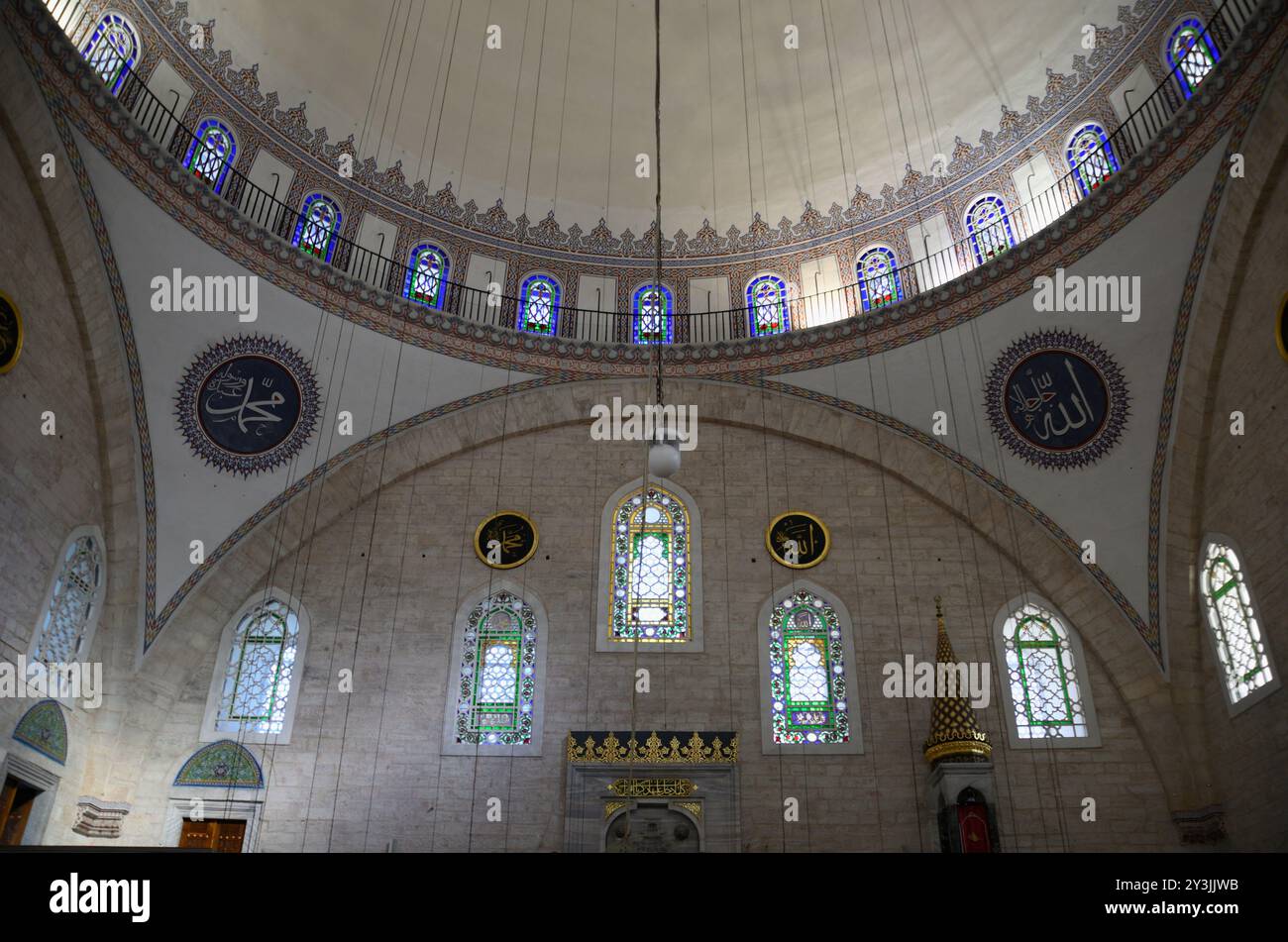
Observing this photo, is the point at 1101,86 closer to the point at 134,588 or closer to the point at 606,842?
the point at 606,842

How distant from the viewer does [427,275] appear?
9.84m

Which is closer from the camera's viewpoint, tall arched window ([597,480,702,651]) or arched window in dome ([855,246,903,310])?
tall arched window ([597,480,702,651])

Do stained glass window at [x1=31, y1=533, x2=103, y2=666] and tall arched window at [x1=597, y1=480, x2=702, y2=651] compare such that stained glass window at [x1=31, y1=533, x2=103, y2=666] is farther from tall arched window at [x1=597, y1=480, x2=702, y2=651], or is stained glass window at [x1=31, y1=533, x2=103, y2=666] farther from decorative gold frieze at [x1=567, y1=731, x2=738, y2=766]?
tall arched window at [x1=597, y1=480, x2=702, y2=651]

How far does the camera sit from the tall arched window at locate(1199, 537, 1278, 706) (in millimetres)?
6895

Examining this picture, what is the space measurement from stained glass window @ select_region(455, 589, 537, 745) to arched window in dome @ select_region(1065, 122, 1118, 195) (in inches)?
250

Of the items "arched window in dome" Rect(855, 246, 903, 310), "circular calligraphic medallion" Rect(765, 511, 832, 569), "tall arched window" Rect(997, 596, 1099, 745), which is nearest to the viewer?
"tall arched window" Rect(997, 596, 1099, 745)

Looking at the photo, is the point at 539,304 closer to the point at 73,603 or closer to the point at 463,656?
the point at 463,656

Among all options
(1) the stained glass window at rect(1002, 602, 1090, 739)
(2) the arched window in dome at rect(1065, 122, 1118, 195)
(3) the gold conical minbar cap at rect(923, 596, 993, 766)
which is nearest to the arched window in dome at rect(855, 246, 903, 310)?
(2) the arched window in dome at rect(1065, 122, 1118, 195)

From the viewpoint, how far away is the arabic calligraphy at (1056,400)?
825 centimetres

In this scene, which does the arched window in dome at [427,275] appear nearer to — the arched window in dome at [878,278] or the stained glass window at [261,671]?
the stained glass window at [261,671]

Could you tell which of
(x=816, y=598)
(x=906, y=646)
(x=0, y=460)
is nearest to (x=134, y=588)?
(x=0, y=460)

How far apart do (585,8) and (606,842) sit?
314 inches

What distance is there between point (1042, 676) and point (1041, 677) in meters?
0.01
